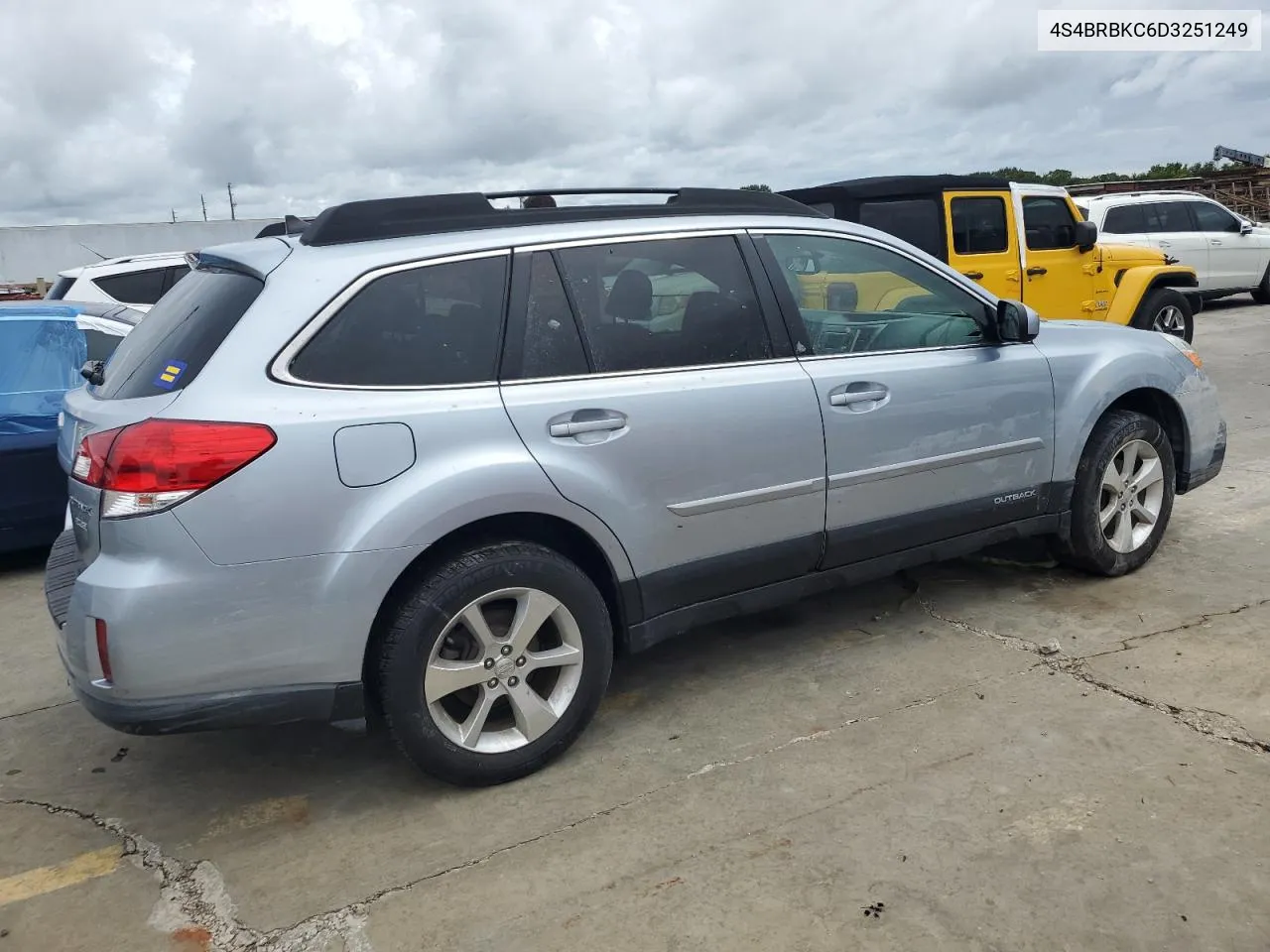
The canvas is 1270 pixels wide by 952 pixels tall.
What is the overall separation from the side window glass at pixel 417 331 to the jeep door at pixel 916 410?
115 cm

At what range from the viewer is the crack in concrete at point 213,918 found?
2555mm

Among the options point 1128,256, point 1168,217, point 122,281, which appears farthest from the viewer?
point 1168,217

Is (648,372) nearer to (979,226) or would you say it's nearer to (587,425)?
(587,425)

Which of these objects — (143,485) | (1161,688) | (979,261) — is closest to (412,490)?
(143,485)

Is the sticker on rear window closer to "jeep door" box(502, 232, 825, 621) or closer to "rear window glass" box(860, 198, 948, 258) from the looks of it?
"jeep door" box(502, 232, 825, 621)

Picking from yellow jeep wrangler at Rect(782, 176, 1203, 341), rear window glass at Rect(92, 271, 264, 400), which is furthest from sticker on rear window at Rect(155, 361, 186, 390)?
yellow jeep wrangler at Rect(782, 176, 1203, 341)

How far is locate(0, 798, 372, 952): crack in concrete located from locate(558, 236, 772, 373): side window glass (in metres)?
1.76

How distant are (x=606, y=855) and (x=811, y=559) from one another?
1.42 meters

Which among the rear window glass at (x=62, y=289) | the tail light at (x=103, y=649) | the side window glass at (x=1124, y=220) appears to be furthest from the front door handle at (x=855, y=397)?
the side window glass at (x=1124, y=220)

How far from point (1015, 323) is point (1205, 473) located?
61.8 inches

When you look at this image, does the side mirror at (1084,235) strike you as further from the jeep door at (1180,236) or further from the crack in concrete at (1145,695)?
the jeep door at (1180,236)

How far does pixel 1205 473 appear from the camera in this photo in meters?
5.00

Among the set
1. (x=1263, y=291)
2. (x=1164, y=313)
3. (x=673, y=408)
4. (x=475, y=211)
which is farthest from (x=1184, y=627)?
(x=1263, y=291)

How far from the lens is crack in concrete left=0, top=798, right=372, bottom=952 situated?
2555 millimetres
